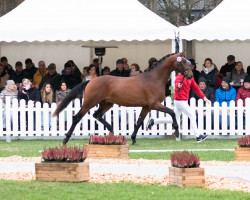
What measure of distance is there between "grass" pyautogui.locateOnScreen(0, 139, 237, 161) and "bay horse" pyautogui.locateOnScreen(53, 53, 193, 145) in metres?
0.55

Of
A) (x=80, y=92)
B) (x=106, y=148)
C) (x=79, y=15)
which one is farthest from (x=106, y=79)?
(x=106, y=148)

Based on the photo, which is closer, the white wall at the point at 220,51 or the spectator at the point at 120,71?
the spectator at the point at 120,71

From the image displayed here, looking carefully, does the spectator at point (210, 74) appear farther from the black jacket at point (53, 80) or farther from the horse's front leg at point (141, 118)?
the black jacket at point (53, 80)

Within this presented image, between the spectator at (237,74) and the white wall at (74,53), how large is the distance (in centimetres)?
429

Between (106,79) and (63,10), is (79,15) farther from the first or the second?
(106,79)

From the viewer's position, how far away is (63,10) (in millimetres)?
20797

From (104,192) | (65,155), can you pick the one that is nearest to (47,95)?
(65,155)

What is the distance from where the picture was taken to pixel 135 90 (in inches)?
723

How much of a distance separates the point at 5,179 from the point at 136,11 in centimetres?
1019

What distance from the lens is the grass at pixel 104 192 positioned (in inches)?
377

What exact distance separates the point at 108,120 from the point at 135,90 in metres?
1.85

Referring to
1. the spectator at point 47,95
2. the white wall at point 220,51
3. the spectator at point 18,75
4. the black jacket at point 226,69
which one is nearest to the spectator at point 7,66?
the spectator at point 18,75

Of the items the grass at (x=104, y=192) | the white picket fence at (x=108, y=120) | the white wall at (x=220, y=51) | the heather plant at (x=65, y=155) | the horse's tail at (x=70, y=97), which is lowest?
the grass at (x=104, y=192)

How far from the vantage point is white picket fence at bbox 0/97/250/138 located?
65.3 feet
